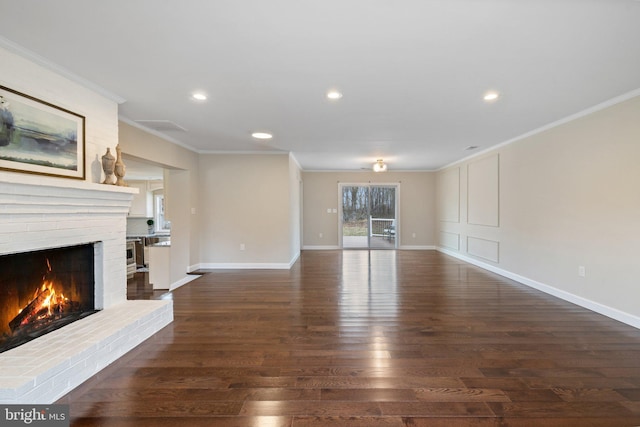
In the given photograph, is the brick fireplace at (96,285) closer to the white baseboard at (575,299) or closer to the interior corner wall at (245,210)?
the interior corner wall at (245,210)

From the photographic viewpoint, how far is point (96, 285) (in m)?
2.84

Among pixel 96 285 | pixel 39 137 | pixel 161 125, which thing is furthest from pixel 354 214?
pixel 39 137

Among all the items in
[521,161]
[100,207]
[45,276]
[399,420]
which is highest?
[521,161]

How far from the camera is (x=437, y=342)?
2668 millimetres

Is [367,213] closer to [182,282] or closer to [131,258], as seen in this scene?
[182,282]

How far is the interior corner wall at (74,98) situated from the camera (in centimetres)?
216

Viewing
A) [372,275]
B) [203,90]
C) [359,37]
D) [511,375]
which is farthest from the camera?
[372,275]

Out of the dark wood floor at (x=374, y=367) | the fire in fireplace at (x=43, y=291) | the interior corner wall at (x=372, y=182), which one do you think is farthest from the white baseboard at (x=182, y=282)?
the interior corner wall at (x=372, y=182)

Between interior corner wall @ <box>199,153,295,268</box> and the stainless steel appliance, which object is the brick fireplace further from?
the stainless steel appliance

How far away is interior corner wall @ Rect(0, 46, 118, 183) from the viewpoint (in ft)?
7.07

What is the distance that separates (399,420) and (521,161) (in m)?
4.68

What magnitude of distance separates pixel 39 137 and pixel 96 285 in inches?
55.6

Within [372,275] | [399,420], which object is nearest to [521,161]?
[372,275]

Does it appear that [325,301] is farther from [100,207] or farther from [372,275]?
[100,207]
